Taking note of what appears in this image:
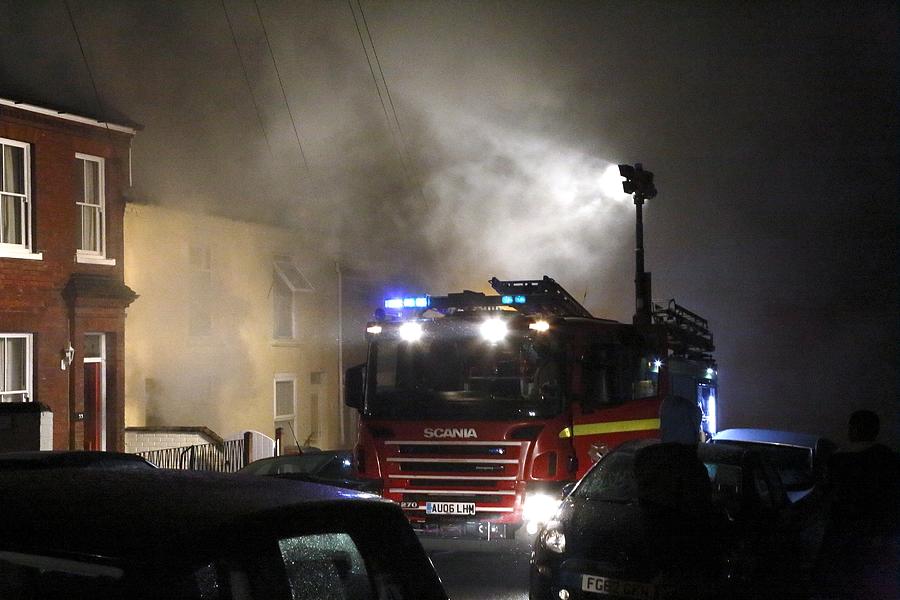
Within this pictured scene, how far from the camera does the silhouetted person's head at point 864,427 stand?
611 centimetres

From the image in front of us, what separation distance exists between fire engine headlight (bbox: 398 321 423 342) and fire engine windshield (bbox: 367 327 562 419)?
4 cm

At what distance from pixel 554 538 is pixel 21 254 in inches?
464

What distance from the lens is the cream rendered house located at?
18.9m

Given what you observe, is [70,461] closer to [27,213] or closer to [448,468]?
[448,468]

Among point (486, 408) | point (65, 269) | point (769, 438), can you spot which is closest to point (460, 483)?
point (486, 408)

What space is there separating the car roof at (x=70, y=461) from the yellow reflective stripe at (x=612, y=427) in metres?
5.90

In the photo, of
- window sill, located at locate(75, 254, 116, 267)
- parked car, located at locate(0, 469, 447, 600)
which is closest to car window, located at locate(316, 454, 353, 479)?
window sill, located at locate(75, 254, 116, 267)

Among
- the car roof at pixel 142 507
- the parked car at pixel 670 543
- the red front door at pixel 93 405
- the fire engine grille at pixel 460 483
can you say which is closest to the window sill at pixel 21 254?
the red front door at pixel 93 405

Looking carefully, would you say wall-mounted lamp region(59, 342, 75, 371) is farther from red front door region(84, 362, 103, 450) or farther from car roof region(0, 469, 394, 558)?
car roof region(0, 469, 394, 558)

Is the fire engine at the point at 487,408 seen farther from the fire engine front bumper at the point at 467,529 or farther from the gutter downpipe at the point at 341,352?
the gutter downpipe at the point at 341,352

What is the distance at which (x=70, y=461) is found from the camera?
381 centimetres

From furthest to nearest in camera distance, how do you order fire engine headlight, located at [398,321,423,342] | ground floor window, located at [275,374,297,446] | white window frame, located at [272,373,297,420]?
ground floor window, located at [275,374,297,446]
white window frame, located at [272,373,297,420]
fire engine headlight, located at [398,321,423,342]

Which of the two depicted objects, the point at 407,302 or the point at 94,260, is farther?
the point at 94,260

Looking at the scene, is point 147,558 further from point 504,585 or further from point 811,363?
point 811,363
